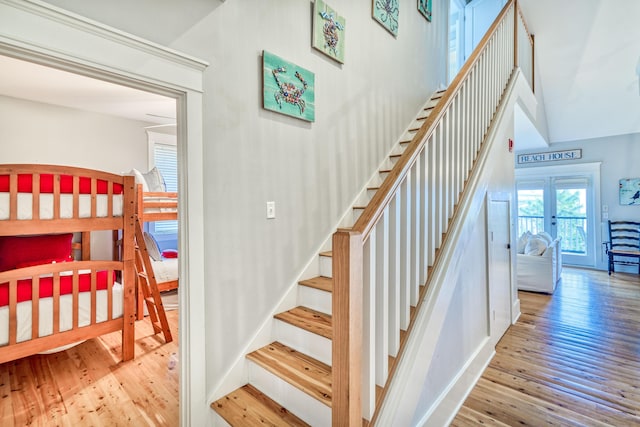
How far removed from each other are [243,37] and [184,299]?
1565mm

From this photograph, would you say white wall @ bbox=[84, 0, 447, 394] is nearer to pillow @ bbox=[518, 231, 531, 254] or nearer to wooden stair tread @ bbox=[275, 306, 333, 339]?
wooden stair tread @ bbox=[275, 306, 333, 339]

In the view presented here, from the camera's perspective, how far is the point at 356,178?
2670 millimetres

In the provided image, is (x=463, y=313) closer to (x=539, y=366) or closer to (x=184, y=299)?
(x=539, y=366)

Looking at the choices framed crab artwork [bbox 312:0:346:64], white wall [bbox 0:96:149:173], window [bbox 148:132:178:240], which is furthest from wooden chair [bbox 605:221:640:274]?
white wall [bbox 0:96:149:173]

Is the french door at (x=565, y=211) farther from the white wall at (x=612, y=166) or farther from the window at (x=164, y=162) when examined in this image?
the window at (x=164, y=162)

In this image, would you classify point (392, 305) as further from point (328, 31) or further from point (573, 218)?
point (573, 218)

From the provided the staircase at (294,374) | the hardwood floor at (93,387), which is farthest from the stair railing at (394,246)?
the hardwood floor at (93,387)

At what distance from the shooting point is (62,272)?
7.52ft

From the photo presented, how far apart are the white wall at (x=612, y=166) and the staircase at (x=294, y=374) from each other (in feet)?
21.9

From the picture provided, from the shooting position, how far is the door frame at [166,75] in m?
1.15

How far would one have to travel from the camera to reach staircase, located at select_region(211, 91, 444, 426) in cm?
152

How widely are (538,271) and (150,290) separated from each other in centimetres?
507

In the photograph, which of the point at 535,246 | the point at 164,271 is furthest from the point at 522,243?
the point at 164,271

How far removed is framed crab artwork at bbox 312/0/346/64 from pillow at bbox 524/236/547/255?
162 inches
